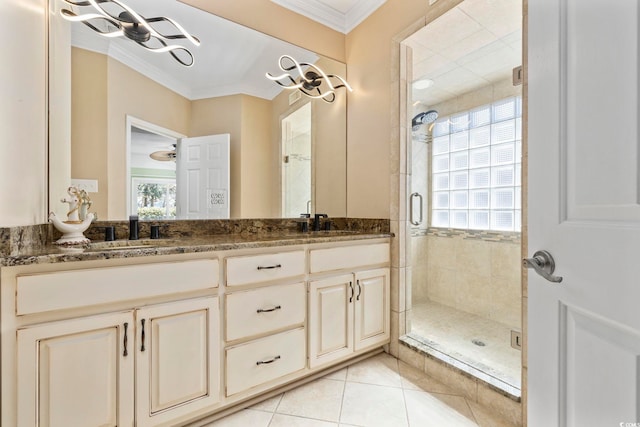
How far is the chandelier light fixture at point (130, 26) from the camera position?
4.86 ft

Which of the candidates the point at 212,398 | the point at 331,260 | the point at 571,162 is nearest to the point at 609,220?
the point at 571,162

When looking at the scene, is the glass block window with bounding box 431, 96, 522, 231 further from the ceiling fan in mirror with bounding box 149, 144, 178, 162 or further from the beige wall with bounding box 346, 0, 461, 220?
the ceiling fan in mirror with bounding box 149, 144, 178, 162

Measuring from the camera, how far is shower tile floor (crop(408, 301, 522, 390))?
1.71 meters

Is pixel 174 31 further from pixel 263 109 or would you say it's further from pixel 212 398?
pixel 212 398

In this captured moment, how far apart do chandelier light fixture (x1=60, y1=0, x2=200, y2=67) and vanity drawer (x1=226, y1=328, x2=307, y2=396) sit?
5.76ft

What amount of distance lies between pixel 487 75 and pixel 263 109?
2.08 meters

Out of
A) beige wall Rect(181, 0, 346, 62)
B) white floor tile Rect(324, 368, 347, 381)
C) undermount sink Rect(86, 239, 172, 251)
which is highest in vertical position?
beige wall Rect(181, 0, 346, 62)

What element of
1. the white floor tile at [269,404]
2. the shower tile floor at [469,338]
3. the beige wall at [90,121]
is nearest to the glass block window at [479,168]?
the shower tile floor at [469,338]

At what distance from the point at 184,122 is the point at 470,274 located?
285cm

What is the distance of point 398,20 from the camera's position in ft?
6.48

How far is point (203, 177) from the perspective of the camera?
1.90 m

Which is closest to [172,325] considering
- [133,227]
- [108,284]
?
[108,284]

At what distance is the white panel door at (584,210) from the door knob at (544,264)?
1cm

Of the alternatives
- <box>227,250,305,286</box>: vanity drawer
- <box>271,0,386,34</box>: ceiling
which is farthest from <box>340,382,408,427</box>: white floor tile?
<box>271,0,386,34</box>: ceiling
